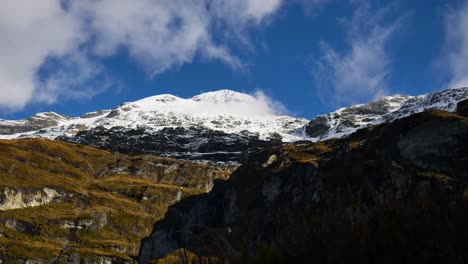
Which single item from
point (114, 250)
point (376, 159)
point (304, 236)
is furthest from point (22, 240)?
point (304, 236)

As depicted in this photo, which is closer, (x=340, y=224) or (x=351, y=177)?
(x=340, y=224)

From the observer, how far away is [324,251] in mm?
32719

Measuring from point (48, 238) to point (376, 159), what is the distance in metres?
120

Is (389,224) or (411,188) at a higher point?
(411,188)

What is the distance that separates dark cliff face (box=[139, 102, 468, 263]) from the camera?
1204 inches

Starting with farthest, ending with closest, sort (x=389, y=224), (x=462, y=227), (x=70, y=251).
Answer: (x=70, y=251)
(x=389, y=224)
(x=462, y=227)

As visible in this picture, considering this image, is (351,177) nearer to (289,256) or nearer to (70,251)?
(70,251)

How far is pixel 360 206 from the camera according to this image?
38.8 metres

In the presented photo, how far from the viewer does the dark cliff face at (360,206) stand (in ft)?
100

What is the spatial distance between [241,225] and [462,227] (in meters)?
133

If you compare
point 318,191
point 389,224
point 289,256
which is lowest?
point 289,256

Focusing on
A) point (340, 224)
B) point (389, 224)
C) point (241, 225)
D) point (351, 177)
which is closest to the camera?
point (389, 224)

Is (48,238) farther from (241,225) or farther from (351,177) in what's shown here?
(351,177)

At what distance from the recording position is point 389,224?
32.1 metres
